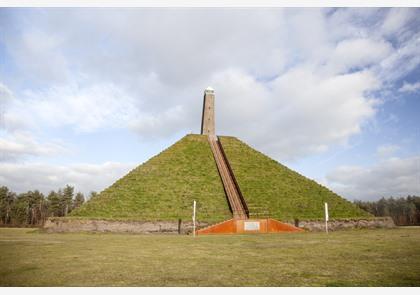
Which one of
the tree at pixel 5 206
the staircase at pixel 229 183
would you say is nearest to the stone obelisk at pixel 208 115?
the staircase at pixel 229 183

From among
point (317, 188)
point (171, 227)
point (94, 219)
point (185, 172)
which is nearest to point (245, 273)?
point (171, 227)

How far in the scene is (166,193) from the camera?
33.2 m

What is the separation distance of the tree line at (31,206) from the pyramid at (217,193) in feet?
171

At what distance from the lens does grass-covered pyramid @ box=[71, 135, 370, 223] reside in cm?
3019

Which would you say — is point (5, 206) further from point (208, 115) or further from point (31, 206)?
point (208, 115)

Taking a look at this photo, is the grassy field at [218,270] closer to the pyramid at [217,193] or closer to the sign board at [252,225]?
the sign board at [252,225]

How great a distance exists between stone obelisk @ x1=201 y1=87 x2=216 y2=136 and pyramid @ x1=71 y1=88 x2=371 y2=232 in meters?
7.08

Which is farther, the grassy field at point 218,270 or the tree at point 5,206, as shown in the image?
the tree at point 5,206

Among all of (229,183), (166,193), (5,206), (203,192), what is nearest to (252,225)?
(203,192)

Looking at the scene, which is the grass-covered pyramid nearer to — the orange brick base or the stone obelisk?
the orange brick base

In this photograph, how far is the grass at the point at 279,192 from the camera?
1256 inches

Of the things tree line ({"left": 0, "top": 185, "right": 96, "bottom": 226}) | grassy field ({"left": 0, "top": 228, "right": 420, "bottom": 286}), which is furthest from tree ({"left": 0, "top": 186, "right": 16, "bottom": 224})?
grassy field ({"left": 0, "top": 228, "right": 420, "bottom": 286})

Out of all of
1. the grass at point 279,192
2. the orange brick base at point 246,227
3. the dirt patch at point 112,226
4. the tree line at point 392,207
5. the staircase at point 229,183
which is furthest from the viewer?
the tree line at point 392,207
